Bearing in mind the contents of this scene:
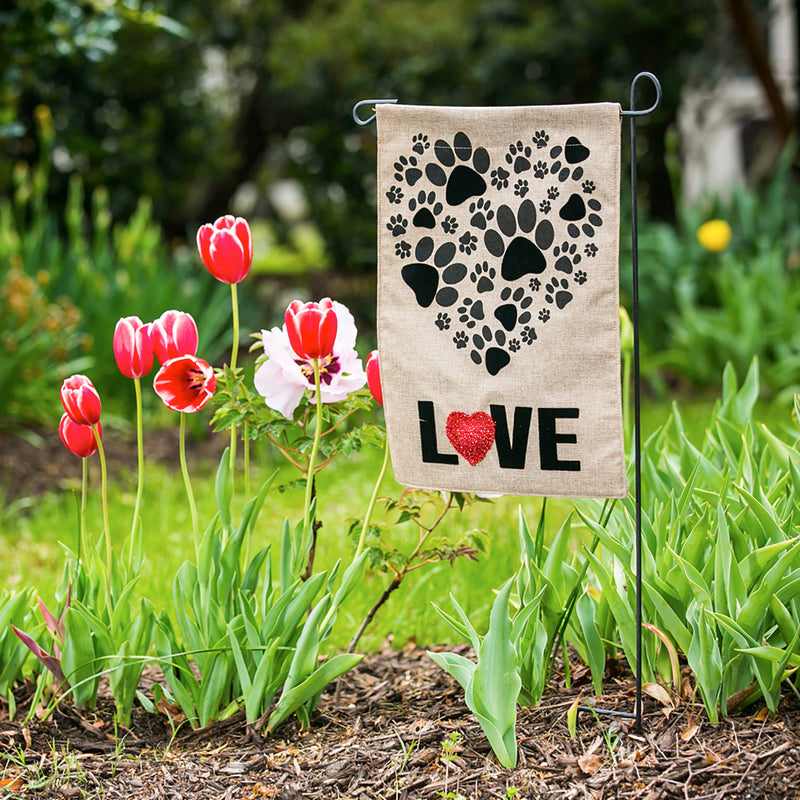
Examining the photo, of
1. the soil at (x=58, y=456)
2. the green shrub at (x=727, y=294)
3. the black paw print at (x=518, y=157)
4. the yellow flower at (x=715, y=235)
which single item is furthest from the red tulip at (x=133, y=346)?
the yellow flower at (x=715, y=235)

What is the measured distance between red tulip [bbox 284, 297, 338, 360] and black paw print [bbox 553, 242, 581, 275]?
40 centimetres

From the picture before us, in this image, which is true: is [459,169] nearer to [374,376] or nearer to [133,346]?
[374,376]

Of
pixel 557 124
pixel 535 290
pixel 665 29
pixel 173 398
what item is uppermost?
pixel 665 29

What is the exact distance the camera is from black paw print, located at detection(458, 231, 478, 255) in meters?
1.67

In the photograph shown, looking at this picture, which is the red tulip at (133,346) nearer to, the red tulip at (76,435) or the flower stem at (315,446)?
the red tulip at (76,435)

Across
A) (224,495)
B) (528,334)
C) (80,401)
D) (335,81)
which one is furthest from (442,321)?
(335,81)

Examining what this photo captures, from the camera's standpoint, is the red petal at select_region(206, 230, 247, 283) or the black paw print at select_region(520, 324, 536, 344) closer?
the black paw print at select_region(520, 324, 536, 344)

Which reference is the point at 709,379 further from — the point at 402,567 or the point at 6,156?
the point at 6,156

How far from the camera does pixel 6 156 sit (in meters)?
5.96

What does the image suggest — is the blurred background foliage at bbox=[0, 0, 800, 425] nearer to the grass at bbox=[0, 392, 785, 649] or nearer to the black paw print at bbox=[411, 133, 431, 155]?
the grass at bbox=[0, 392, 785, 649]

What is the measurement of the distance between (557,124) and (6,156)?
5.23 metres

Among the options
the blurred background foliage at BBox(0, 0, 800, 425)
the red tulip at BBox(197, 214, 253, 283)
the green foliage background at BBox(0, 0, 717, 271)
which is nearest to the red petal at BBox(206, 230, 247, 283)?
the red tulip at BBox(197, 214, 253, 283)

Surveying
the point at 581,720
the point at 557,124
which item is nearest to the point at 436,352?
the point at 557,124

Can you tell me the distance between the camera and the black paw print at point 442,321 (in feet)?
5.53
